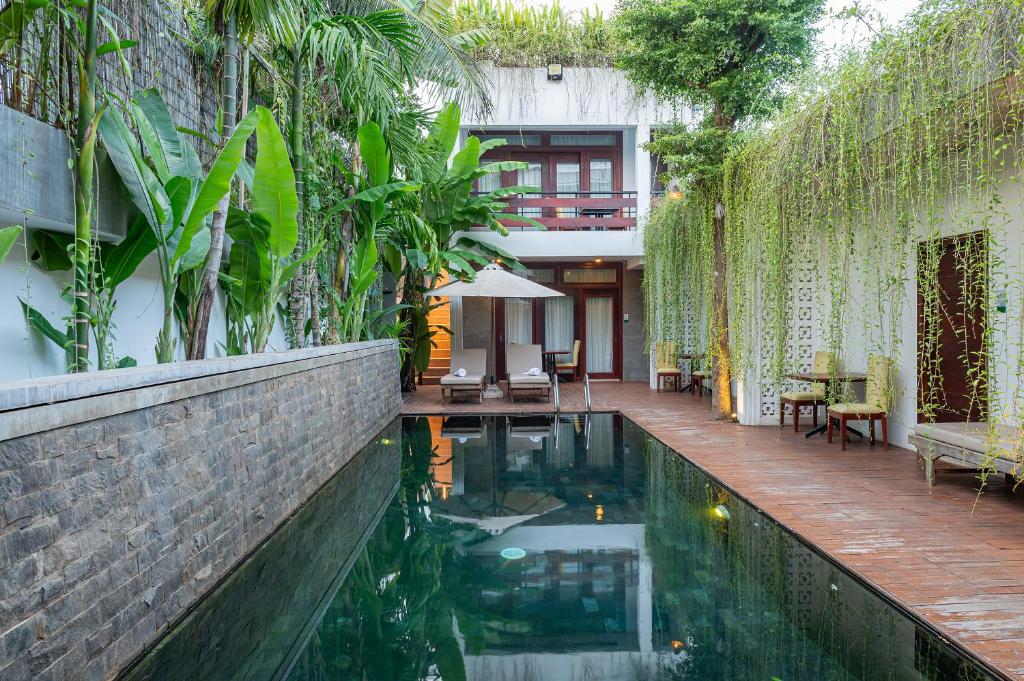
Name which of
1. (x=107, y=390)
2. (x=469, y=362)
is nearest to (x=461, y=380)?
(x=469, y=362)

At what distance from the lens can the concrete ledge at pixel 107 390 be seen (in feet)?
7.60

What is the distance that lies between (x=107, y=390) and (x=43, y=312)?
247cm

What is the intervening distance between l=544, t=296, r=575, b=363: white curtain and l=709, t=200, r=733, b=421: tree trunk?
7.19 m

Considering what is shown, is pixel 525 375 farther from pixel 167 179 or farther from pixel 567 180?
pixel 167 179

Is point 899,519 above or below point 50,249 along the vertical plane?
below

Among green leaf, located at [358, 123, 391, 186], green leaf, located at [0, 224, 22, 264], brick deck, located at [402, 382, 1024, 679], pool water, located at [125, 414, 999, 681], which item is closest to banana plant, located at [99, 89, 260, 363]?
green leaf, located at [0, 224, 22, 264]

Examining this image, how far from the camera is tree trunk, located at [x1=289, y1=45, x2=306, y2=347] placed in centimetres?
675

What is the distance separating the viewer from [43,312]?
471cm

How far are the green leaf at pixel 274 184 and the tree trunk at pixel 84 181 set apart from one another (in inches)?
43.4

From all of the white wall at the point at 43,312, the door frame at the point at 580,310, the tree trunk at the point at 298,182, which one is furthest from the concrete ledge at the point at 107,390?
the door frame at the point at 580,310

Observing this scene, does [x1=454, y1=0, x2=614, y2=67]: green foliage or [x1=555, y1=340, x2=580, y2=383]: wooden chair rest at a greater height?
[x1=454, y1=0, x2=614, y2=67]: green foliage

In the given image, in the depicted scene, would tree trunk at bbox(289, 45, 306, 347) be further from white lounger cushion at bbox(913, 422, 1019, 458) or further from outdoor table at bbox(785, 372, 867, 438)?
white lounger cushion at bbox(913, 422, 1019, 458)

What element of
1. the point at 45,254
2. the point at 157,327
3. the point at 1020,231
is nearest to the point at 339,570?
the point at 45,254

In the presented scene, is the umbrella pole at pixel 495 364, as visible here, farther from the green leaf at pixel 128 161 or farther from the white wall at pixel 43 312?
the green leaf at pixel 128 161
